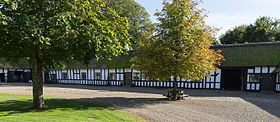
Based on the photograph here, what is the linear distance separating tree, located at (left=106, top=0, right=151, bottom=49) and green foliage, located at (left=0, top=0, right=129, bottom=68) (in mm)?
19815

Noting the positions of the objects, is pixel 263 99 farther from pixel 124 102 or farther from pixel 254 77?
pixel 124 102

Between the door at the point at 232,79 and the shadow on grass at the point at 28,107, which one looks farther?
the door at the point at 232,79

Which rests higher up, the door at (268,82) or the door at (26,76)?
the door at (268,82)

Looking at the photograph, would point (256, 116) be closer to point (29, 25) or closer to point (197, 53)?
point (197, 53)

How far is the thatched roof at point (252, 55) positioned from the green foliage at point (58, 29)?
48.1 feet

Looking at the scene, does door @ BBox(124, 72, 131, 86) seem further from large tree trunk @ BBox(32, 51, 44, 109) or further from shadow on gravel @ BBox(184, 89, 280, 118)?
large tree trunk @ BBox(32, 51, 44, 109)

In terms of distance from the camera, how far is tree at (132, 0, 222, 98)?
35.2 ft

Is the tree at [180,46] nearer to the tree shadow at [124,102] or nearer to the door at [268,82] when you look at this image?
the tree shadow at [124,102]

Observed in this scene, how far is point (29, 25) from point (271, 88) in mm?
20803

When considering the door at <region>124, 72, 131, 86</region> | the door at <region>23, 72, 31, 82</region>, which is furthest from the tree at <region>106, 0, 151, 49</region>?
the door at <region>23, 72, 31, 82</region>

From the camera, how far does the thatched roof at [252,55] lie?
17.4m

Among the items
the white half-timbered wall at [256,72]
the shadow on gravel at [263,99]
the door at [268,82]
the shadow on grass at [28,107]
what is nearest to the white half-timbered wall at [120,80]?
the white half-timbered wall at [256,72]

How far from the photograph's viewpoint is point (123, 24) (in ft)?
28.2

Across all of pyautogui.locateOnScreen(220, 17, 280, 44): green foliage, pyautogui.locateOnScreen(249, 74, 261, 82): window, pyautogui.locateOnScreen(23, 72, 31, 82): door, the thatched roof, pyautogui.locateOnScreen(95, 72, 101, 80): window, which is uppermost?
pyautogui.locateOnScreen(220, 17, 280, 44): green foliage
